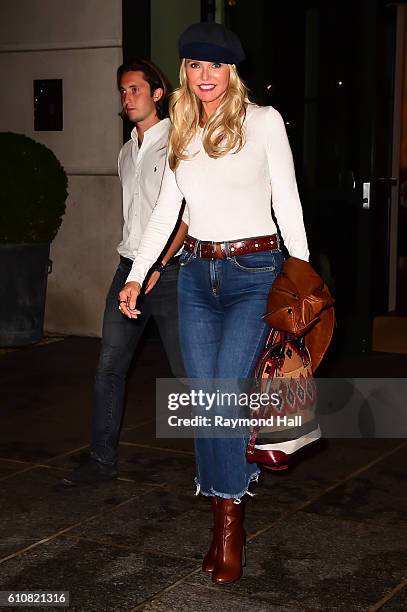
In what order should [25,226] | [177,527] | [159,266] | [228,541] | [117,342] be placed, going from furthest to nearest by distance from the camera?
[25,226], [117,342], [159,266], [177,527], [228,541]

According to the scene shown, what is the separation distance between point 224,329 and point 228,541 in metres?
0.79

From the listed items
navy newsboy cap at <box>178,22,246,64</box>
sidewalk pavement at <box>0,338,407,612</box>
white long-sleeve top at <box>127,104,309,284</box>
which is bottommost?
sidewalk pavement at <box>0,338,407,612</box>

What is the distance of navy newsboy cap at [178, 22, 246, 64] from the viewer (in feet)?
12.7

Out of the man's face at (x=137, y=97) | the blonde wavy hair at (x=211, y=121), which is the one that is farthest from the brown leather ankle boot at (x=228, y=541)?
the man's face at (x=137, y=97)

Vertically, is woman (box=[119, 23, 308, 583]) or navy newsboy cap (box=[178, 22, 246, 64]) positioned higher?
navy newsboy cap (box=[178, 22, 246, 64])

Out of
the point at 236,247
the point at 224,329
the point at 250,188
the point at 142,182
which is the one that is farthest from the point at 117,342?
the point at 250,188

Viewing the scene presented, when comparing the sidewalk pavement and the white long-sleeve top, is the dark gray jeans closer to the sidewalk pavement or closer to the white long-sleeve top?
the sidewalk pavement

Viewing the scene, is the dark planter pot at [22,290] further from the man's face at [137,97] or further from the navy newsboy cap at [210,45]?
the navy newsboy cap at [210,45]

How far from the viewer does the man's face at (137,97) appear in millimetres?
5215

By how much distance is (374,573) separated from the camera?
13.4 feet

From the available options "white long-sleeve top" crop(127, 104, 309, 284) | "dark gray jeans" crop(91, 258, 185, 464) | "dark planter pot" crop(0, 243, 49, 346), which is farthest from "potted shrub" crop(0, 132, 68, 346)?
"white long-sleeve top" crop(127, 104, 309, 284)

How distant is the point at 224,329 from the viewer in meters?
3.92

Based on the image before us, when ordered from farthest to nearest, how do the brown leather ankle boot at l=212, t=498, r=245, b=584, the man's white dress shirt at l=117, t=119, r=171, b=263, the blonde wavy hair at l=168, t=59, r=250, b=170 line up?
the man's white dress shirt at l=117, t=119, r=171, b=263 → the brown leather ankle boot at l=212, t=498, r=245, b=584 → the blonde wavy hair at l=168, t=59, r=250, b=170

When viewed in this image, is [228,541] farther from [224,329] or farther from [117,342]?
[117,342]
